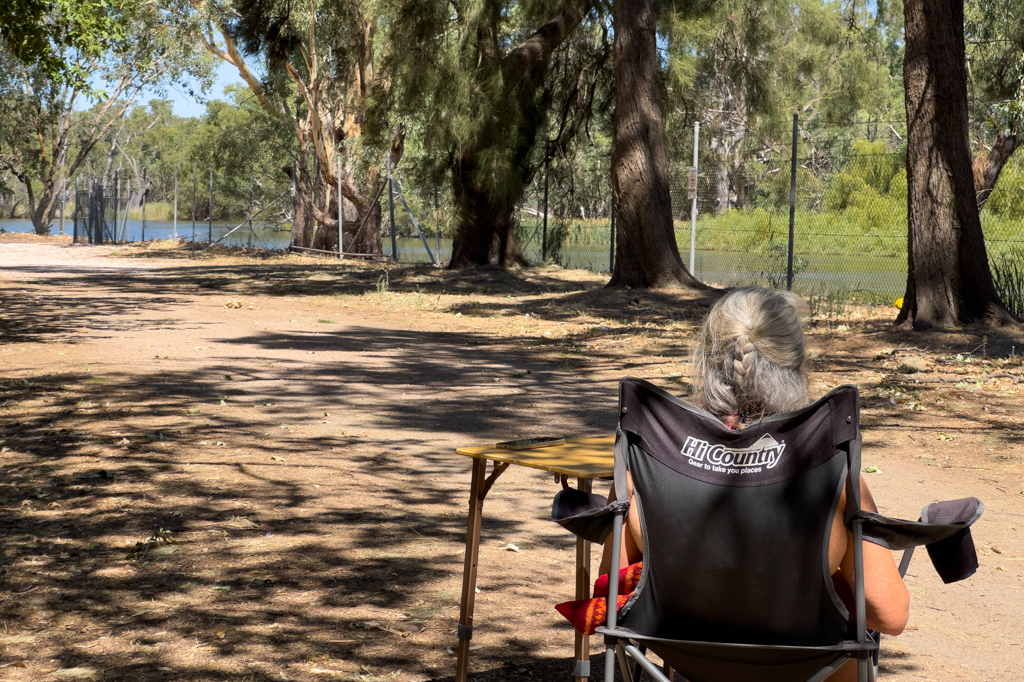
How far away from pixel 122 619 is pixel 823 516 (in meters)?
2.56

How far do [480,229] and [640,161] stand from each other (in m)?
5.69

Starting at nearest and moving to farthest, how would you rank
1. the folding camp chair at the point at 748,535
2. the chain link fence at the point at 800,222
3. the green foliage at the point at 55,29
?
the folding camp chair at the point at 748,535
the green foliage at the point at 55,29
the chain link fence at the point at 800,222

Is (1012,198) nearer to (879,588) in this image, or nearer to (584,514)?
(879,588)

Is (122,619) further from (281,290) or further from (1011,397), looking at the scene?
(281,290)

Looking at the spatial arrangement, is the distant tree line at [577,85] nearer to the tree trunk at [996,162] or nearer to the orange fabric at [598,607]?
the tree trunk at [996,162]

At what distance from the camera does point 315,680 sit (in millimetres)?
3184

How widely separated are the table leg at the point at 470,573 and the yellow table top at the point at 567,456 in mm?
139

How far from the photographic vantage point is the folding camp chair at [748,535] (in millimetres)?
2111

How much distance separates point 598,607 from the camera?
2.39 m

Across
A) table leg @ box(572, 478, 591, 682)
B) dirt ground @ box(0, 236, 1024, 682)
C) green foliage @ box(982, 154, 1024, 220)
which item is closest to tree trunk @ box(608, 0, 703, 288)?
dirt ground @ box(0, 236, 1024, 682)

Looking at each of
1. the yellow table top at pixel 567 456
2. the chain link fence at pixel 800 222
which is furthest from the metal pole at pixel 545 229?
the yellow table top at pixel 567 456

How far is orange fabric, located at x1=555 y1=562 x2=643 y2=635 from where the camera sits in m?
2.36

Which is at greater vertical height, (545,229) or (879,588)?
(545,229)

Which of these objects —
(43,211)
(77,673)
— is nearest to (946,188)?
(77,673)
